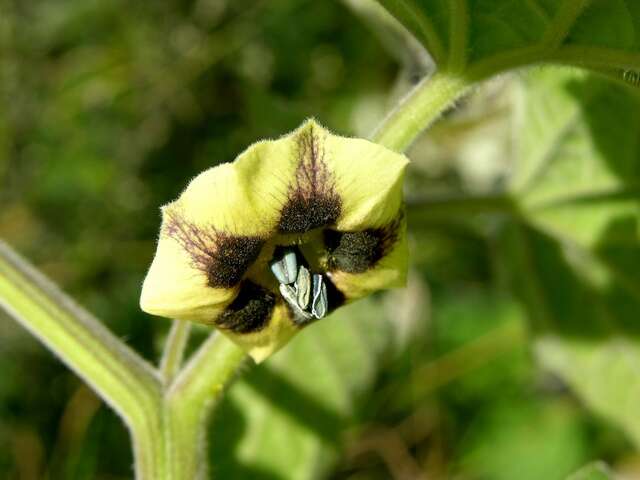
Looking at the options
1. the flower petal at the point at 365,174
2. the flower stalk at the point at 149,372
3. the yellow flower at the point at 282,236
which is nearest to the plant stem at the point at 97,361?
the flower stalk at the point at 149,372

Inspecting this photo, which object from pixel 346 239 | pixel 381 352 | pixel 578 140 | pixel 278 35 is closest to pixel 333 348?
pixel 381 352

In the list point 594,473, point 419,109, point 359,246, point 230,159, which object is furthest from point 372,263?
point 230,159

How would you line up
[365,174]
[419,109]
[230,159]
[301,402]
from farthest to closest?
[230,159] → [301,402] → [419,109] → [365,174]

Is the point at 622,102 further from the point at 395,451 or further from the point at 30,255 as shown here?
the point at 30,255

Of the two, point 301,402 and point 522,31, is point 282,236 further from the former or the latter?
point 301,402

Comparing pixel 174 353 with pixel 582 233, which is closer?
pixel 174 353

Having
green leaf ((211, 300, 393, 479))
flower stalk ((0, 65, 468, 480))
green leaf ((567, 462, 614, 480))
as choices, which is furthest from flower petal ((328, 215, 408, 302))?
green leaf ((211, 300, 393, 479))

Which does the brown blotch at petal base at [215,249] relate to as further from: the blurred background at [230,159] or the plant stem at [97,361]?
the blurred background at [230,159]

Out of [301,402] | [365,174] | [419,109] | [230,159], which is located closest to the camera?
[365,174]
